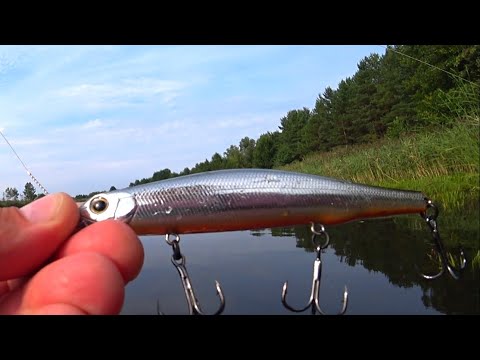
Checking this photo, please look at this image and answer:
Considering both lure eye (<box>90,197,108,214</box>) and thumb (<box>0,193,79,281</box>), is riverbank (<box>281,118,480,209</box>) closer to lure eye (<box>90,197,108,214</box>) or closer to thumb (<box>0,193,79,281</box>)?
lure eye (<box>90,197,108,214</box>)

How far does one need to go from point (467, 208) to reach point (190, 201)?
1013 mm

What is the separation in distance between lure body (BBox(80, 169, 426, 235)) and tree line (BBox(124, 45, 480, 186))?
1157 centimetres

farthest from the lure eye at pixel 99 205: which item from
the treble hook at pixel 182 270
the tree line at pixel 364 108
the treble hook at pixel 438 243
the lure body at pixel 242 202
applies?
the tree line at pixel 364 108

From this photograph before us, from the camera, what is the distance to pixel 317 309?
1.53m

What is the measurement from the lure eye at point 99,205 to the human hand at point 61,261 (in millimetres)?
88

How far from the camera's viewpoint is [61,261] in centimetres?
113

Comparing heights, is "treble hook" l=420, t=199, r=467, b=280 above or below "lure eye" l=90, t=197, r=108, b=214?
below

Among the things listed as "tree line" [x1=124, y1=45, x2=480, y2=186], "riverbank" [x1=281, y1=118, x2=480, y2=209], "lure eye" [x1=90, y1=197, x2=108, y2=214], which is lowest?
"lure eye" [x1=90, y1=197, x2=108, y2=214]

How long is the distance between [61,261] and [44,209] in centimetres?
22

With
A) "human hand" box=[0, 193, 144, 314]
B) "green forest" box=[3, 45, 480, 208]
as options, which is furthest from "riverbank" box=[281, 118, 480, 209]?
"human hand" box=[0, 193, 144, 314]

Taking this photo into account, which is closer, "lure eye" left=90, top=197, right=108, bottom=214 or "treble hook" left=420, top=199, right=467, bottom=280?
"lure eye" left=90, top=197, right=108, bottom=214

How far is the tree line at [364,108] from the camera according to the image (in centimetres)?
1455

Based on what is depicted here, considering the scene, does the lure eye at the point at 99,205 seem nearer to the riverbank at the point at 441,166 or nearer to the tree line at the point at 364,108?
the riverbank at the point at 441,166

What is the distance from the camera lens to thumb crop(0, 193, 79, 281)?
3.93 ft
